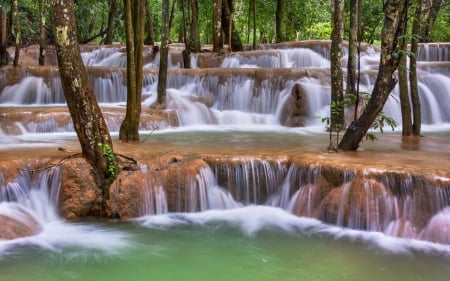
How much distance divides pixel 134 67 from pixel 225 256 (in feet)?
13.3

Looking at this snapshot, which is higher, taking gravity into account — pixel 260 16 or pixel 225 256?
pixel 260 16

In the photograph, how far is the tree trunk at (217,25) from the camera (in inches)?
641

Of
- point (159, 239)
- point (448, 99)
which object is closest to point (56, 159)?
point (159, 239)

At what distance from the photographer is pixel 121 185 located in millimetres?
6754

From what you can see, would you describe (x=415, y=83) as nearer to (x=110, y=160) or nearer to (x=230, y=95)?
(x=230, y=95)

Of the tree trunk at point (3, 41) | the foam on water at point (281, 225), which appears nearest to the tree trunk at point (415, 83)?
the foam on water at point (281, 225)

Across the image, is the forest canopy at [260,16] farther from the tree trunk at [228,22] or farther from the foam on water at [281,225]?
the foam on water at [281,225]

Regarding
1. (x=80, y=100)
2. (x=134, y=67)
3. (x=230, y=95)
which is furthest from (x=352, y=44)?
(x=80, y=100)

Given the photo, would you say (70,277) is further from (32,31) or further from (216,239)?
(32,31)

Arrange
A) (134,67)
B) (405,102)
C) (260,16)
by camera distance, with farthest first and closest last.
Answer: (260,16)
(405,102)
(134,67)

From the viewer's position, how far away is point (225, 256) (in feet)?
18.4

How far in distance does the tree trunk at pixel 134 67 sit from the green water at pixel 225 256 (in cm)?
258

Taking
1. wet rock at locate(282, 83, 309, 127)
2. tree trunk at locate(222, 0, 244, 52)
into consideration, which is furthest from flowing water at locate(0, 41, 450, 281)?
tree trunk at locate(222, 0, 244, 52)

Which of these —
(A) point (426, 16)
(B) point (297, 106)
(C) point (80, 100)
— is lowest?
(B) point (297, 106)
